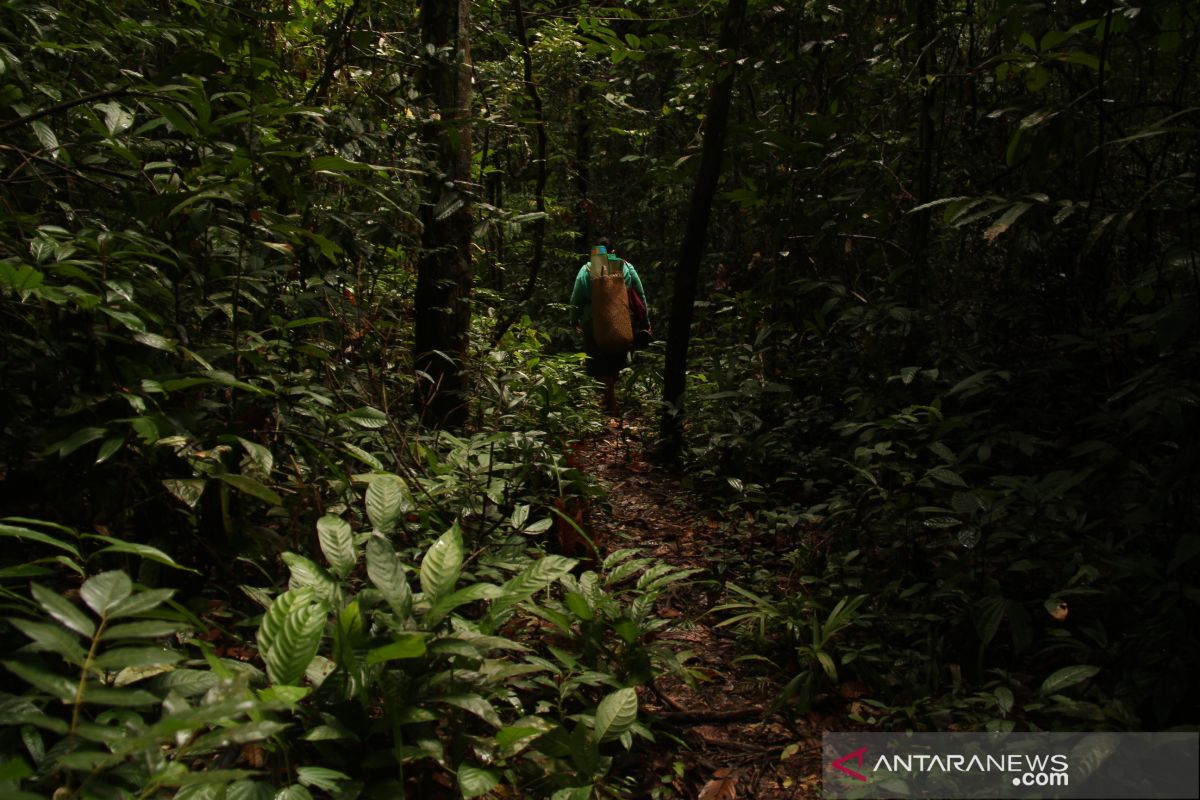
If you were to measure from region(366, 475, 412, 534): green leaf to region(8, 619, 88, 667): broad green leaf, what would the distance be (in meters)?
1.14

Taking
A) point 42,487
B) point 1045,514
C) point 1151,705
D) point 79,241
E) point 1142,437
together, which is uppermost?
point 79,241

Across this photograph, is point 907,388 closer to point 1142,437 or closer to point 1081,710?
point 1142,437

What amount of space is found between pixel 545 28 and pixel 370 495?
20.7 ft

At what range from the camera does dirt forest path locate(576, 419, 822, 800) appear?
2.91m

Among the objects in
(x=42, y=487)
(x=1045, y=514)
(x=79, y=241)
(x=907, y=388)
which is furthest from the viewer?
(x=907, y=388)

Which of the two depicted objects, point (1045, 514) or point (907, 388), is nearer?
point (1045, 514)

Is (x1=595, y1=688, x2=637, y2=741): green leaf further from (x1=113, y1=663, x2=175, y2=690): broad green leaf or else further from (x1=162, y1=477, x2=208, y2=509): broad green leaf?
(x1=162, y1=477, x2=208, y2=509): broad green leaf

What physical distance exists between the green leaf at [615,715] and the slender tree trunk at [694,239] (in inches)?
160

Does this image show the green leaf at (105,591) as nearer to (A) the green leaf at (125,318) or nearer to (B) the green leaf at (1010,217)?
(A) the green leaf at (125,318)

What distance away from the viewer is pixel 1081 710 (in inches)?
105

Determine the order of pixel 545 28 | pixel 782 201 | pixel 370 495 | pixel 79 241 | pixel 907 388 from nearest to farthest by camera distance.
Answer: pixel 79 241, pixel 370 495, pixel 907 388, pixel 782 201, pixel 545 28

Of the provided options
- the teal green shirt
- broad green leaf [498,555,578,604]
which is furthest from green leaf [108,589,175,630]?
the teal green shirt

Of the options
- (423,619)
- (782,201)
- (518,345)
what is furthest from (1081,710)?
(518,345)

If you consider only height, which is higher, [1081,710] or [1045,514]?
[1045,514]
